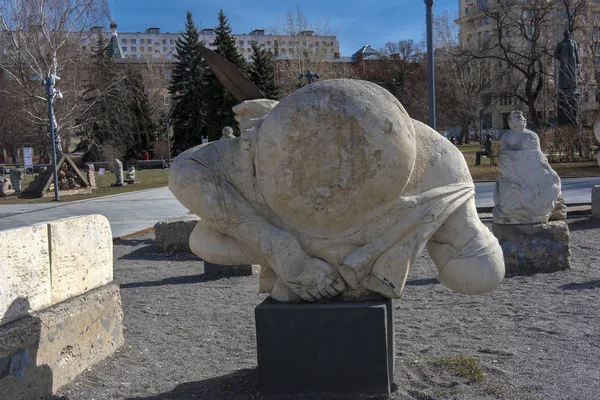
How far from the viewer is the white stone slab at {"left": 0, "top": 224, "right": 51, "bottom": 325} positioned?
3.24m

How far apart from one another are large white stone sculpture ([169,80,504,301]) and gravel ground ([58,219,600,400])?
2.35 feet

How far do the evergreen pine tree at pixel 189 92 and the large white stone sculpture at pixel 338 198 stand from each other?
40.2m

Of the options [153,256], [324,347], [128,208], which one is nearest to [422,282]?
[324,347]

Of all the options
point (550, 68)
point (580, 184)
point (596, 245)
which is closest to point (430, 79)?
point (596, 245)

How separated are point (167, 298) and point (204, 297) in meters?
0.39

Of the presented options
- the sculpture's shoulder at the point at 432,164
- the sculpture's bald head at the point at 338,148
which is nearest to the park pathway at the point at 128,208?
the sculpture's bald head at the point at 338,148

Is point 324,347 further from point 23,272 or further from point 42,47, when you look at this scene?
point 42,47

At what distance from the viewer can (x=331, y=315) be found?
2.89 meters

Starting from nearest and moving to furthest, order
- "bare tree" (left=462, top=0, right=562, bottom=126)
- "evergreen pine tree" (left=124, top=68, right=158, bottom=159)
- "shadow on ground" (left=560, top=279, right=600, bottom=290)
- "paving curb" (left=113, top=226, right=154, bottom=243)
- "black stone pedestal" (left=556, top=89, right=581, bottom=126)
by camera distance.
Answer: "shadow on ground" (left=560, top=279, right=600, bottom=290), "paving curb" (left=113, top=226, right=154, bottom=243), "black stone pedestal" (left=556, top=89, right=581, bottom=126), "bare tree" (left=462, top=0, right=562, bottom=126), "evergreen pine tree" (left=124, top=68, right=158, bottom=159)

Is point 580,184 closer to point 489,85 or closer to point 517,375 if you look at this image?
point 517,375

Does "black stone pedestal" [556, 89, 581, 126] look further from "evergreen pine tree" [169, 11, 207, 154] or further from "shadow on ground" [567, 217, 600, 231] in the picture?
"evergreen pine tree" [169, 11, 207, 154]

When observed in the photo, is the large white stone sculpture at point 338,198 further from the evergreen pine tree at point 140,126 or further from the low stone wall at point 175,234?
the evergreen pine tree at point 140,126

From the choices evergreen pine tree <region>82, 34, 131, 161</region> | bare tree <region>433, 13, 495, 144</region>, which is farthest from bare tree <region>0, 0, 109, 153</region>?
bare tree <region>433, 13, 495, 144</region>

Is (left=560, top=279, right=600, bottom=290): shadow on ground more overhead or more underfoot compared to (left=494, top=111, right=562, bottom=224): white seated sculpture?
more underfoot
